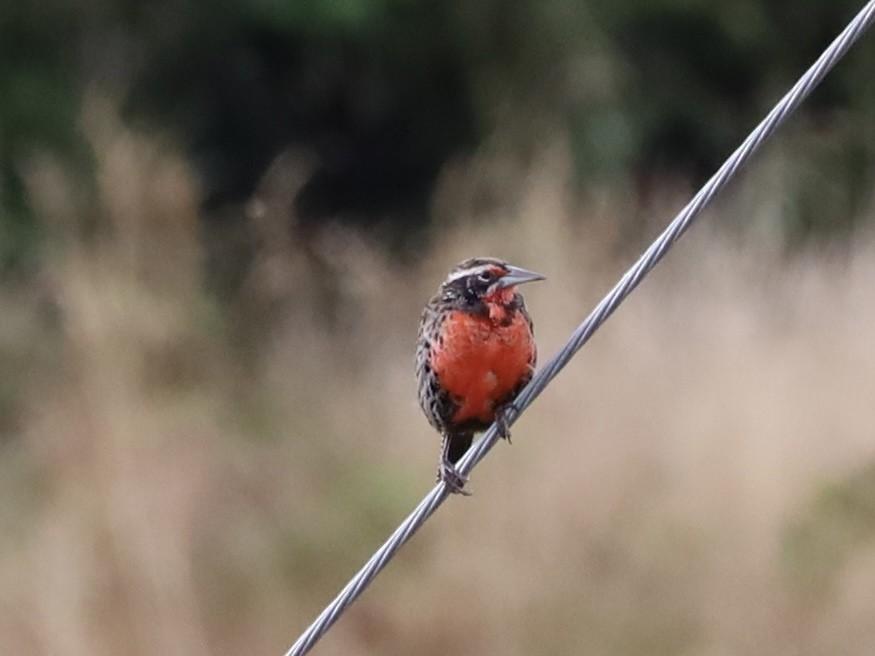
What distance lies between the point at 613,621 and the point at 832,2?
886 cm

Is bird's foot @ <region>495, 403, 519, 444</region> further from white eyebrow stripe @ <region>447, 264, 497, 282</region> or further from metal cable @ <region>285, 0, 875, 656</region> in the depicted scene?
metal cable @ <region>285, 0, 875, 656</region>

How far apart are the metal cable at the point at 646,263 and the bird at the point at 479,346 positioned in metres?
0.93

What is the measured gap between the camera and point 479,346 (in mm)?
3641

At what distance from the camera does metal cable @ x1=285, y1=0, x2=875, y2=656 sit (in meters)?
2.32

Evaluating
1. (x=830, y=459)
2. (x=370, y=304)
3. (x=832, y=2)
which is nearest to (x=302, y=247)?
(x=370, y=304)

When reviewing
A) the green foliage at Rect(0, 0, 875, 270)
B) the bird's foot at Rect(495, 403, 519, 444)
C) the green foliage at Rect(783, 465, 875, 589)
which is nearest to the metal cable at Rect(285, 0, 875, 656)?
the bird's foot at Rect(495, 403, 519, 444)

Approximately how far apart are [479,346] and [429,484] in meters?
2.58

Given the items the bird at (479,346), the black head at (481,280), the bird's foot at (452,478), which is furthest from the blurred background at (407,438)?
the black head at (481,280)

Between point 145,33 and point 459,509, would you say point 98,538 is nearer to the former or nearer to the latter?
point 459,509

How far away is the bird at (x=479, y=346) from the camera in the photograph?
3633 mm

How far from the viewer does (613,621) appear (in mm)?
5551

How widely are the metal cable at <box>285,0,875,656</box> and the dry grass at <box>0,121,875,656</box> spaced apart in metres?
3.07

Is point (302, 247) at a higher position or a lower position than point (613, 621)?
higher

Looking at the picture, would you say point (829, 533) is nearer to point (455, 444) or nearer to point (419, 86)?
point (455, 444)
